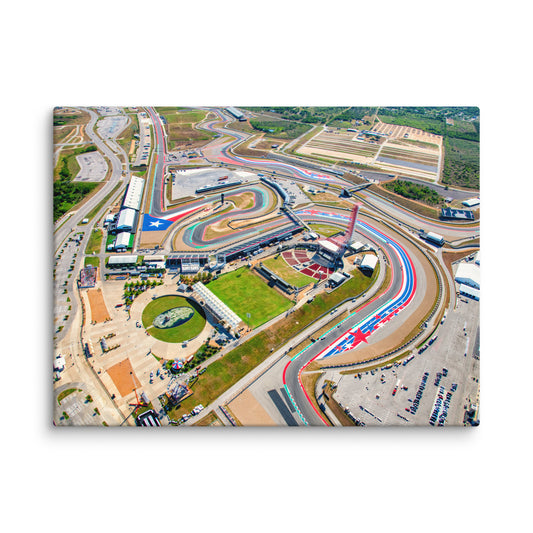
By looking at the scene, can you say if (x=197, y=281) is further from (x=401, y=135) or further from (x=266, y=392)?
(x=401, y=135)

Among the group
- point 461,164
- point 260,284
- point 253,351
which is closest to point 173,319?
point 253,351

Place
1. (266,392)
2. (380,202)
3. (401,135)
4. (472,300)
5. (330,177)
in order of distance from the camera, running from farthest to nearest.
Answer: (401,135)
(330,177)
(380,202)
(472,300)
(266,392)

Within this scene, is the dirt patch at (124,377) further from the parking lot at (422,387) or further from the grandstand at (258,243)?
the grandstand at (258,243)

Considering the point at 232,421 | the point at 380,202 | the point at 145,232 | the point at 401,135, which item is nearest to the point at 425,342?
the point at 232,421

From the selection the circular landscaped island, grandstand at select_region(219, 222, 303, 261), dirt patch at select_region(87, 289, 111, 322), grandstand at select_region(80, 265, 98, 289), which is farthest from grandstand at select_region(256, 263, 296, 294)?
grandstand at select_region(80, 265, 98, 289)

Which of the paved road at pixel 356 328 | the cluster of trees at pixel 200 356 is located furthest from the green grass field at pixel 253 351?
the paved road at pixel 356 328

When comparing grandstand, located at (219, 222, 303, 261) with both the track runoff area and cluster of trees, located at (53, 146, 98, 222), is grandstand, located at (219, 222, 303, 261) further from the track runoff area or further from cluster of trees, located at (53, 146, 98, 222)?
cluster of trees, located at (53, 146, 98, 222)

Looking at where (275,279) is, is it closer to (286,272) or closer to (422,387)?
(286,272)
